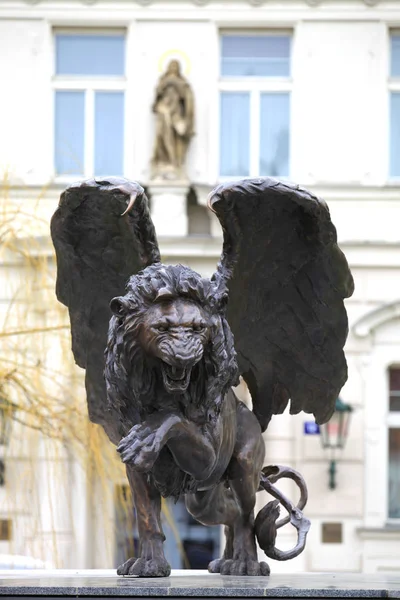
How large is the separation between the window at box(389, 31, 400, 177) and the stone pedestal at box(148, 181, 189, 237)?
2.20 meters

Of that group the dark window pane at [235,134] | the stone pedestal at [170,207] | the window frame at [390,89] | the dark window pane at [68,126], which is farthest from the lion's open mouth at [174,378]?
the window frame at [390,89]

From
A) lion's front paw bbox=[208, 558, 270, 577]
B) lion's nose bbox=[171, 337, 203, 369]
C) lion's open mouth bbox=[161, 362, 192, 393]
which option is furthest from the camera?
lion's front paw bbox=[208, 558, 270, 577]

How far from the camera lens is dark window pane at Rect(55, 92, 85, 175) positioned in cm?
1936

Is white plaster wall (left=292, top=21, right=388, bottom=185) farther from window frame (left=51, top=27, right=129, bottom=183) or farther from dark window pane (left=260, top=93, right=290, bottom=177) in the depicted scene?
window frame (left=51, top=27, right=129, bottom=183)

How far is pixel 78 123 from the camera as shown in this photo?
1945 cm

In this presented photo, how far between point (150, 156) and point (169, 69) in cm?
91

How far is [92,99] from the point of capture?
1942 centimetres

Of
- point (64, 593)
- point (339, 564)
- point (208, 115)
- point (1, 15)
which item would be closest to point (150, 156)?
point (208, 115)

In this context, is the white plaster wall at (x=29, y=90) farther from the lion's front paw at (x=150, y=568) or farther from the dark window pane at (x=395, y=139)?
the lion's front paw at (x=150, y=568)

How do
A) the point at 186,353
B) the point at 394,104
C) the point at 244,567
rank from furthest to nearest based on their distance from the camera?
the point at 394,104
the point at 244,567
the point at 186,353

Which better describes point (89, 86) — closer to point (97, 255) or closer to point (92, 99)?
point (92, 99)

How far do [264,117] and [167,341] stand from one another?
1272cm

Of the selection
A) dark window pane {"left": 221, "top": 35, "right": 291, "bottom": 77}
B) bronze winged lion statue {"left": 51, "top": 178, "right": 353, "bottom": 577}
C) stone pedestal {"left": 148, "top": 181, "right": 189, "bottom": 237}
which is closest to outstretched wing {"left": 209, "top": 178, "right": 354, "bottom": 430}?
bronze winged lion statue {"left": 51, "top": 178, "right": 353, "bottom": 577}

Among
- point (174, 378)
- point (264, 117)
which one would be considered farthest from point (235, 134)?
point (174, 378)
